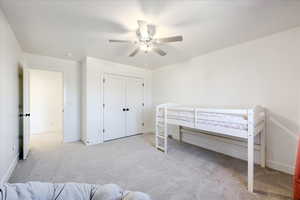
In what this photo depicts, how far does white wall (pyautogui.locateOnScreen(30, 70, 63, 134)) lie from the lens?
511 cm

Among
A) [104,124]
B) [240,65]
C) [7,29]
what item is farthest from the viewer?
[104,124]

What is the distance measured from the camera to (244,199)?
1707mm

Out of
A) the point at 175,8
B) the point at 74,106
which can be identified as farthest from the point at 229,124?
the point at 74,106

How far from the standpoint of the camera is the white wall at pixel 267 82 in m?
2.25

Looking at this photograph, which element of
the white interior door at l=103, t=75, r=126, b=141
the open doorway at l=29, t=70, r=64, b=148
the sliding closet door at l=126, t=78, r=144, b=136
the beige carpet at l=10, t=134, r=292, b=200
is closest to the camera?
the beige carpet at l=10, t=134, r=292, b=200

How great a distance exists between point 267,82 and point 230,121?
3.79 ft

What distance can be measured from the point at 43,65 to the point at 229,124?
178 inches

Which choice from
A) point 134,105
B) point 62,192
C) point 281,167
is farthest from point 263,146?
point 134,105

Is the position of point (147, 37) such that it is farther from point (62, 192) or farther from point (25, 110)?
point (25, 110)

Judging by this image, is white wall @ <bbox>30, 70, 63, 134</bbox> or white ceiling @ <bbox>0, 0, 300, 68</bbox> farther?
white wall @ <bbox>30, 70, 63, 134</bbox>

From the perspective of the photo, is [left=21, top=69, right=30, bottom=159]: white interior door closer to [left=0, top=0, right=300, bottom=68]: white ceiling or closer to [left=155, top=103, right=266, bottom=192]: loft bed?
[left=0, top=0, right=300, bottom=68]: white ceiling

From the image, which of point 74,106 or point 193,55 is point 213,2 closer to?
point 193,55

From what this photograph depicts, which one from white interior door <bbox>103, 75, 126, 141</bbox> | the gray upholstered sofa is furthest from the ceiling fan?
white interior door <bbox>103, 75, 126, 141</bbox>

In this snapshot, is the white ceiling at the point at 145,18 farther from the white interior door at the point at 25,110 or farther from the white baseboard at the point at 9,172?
the white baseboard at the point at 9,172
